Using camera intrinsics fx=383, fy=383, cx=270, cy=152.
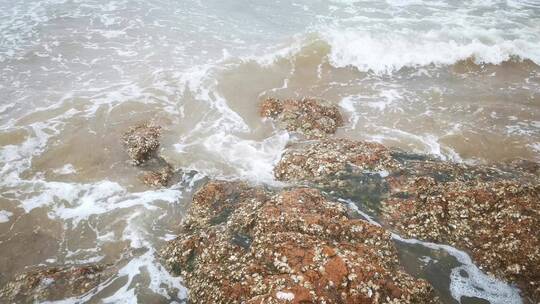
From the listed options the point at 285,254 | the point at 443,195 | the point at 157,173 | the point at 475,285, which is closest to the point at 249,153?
the point at 157,173

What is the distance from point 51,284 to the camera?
20.6ft

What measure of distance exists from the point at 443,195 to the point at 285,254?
3377mm

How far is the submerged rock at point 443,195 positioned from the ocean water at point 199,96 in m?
0.46

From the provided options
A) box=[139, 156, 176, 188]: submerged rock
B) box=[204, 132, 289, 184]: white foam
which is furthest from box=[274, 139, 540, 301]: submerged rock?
box=[139, 156, 176, 188]: submerged rock

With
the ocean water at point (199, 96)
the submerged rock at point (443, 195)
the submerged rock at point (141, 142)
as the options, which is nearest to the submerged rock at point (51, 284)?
the ocean water at point (199, 96)

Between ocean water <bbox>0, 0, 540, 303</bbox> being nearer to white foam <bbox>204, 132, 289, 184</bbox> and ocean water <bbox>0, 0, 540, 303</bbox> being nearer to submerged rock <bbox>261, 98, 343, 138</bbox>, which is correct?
white foam <bbox>204, 132, 289, 184</bbox>

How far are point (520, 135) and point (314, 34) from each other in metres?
9.35

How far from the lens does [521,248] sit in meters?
6.05

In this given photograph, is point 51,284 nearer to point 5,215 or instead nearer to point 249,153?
point 5,215

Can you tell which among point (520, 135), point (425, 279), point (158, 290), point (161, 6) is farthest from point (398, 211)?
point (161, 6)

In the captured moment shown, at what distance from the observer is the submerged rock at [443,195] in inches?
242

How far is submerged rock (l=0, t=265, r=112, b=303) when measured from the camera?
617cm

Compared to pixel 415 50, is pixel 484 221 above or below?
above

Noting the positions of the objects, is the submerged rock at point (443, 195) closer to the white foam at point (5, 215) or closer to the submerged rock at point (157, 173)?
the submerged rock at point (157, 173)
